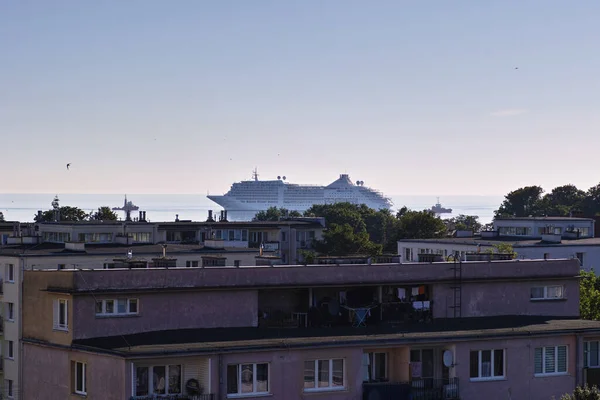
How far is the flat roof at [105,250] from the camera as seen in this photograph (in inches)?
2340

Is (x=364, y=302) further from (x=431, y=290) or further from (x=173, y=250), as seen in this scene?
(x=173, y=250)

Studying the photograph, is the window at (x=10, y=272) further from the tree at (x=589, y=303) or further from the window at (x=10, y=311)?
the tree at (x=589, y=303)

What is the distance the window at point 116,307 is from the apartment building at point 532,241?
149 ft

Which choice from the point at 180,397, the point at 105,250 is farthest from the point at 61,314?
the point at 105,250

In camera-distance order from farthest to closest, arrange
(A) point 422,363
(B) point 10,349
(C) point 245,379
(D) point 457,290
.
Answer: (B) point 10,349, (D) point 457,290, (A) point 422,363, (C) point 245,379

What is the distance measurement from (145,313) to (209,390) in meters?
3.88

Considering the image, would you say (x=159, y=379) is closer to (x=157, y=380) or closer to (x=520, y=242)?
(x=157, y=380)

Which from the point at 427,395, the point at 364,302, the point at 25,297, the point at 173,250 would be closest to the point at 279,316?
the point at 364,302

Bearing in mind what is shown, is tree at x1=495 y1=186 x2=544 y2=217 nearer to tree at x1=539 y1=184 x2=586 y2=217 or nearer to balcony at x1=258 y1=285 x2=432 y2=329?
tree at x1=539 y1=184 x2=586 y2=217

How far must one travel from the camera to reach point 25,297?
38.8 m

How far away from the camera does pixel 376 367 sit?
3691 cm

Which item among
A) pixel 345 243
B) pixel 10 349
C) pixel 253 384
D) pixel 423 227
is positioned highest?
pixel 423 227

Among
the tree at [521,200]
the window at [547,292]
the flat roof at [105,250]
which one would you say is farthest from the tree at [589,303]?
the tree at [521,200]

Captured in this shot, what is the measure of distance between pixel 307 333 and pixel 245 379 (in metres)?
3.74
